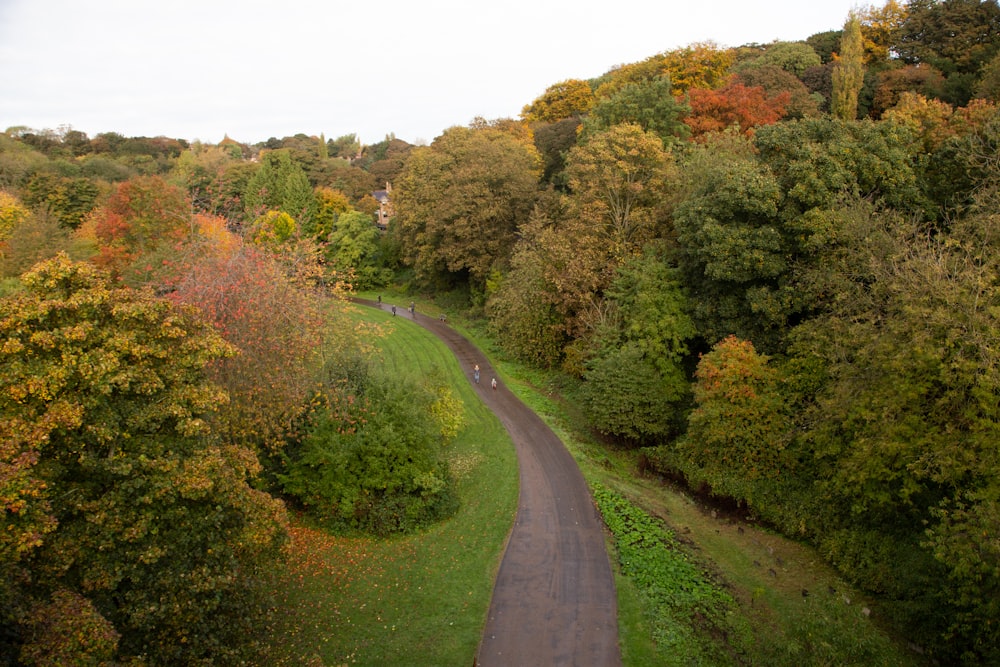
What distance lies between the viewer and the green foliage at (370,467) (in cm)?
1777

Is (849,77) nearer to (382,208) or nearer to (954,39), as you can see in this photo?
(954,39)

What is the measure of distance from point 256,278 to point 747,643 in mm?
15984

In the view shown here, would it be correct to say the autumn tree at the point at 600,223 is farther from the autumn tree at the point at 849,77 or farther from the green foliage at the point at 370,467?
the green foliage at the point at 370,467

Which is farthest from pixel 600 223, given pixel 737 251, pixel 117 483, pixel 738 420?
pixel 117 483

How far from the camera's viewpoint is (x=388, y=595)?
48.7 ft

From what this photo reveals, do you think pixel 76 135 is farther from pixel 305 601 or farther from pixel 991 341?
pixel 991 341

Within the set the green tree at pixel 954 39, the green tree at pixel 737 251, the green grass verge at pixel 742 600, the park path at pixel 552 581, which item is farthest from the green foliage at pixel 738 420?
the green tree at pixel 954 39

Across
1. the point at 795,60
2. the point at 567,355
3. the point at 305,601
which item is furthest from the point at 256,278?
the point at 795,60

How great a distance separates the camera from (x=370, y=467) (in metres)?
17.9

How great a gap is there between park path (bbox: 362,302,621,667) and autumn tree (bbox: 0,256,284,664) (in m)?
6.78

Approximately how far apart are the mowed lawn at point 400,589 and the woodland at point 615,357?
3.68 ft

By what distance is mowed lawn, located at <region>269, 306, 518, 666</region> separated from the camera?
1295 cm

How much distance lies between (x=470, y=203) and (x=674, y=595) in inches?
1228

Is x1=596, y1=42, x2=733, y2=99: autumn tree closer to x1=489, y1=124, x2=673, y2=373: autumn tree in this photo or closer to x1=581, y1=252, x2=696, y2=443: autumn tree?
x1=489, y1=124, x2=673, y2=373: autumn tree
